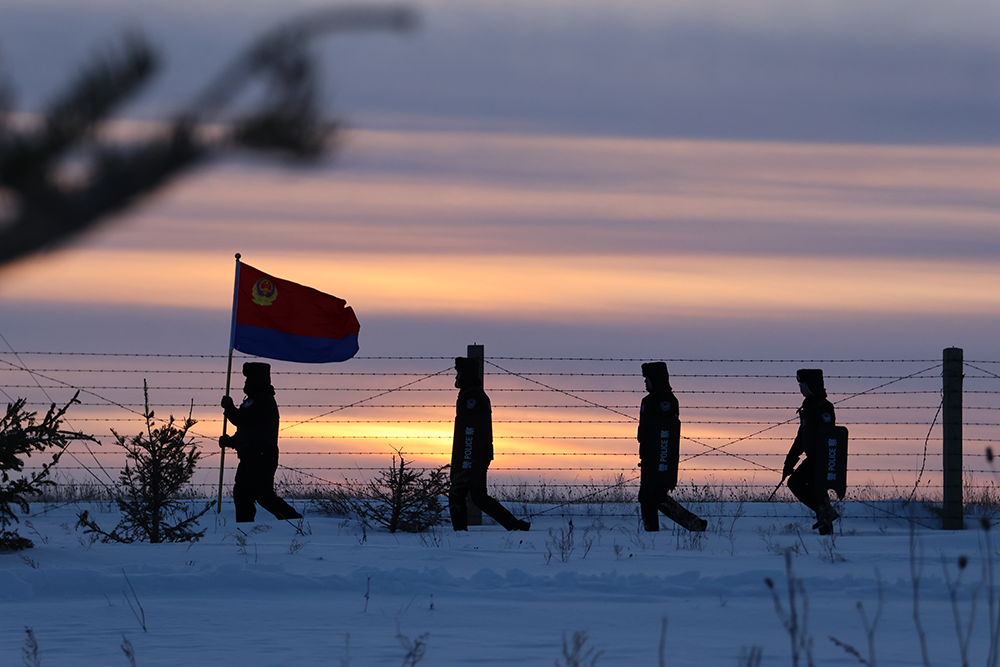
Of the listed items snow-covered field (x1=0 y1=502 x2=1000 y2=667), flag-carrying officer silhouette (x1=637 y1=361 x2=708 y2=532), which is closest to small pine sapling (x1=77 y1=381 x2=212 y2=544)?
snow-covered field (x1=0 y1=502 x2=1000 y2=667)

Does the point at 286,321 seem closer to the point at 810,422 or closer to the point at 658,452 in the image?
the point at 658,452

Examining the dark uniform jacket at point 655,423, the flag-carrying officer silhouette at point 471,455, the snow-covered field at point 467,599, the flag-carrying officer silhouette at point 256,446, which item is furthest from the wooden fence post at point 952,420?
the flag-carrying officer silhouette at point 256,446

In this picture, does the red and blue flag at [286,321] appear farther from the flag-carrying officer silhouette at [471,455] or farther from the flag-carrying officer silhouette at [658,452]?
the flag-carrying officer silhouette at [658,452]

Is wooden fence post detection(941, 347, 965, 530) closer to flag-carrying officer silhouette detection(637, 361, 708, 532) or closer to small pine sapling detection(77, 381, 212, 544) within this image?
flag-carrying officer silhouette detection(637, 361, 708, 532)

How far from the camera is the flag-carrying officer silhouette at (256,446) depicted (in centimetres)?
1326

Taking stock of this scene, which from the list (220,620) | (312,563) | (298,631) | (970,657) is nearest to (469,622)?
(298,631)

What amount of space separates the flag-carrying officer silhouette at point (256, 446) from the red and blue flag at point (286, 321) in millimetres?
1485

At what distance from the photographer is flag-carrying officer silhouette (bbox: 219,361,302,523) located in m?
13.3

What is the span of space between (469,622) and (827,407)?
6.57m

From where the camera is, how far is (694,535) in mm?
11883

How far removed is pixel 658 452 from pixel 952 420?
4.00 meters

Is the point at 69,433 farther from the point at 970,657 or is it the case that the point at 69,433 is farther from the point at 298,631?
the point at 970,657

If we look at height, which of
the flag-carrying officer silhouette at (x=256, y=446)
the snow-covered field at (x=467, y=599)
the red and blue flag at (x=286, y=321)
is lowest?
the snow-covered field at (x=467, y=599)

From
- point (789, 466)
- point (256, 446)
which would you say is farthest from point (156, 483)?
point (789, 466)
